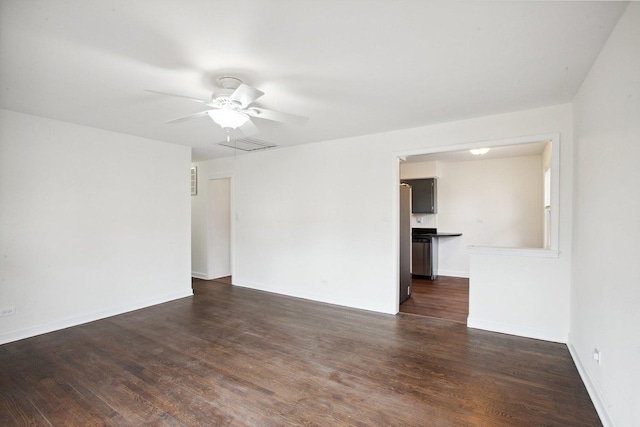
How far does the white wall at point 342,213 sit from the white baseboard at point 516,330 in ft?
0.35

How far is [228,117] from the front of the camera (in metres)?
2.57

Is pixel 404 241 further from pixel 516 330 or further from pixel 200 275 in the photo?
pixel 200 275

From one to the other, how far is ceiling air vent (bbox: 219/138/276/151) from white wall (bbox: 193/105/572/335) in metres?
0.26

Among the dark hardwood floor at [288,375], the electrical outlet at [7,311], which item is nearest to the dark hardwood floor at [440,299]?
the dark hardwood floor at [288,375]

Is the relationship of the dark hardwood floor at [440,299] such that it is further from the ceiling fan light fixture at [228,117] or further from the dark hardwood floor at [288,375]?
the ceiling fan light fixture at [228,117]

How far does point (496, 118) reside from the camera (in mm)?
3412

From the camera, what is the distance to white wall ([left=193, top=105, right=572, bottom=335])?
3271 millimetres

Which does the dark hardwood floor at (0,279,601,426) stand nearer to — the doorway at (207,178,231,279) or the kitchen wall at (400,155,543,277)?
the doorway at (207,178,231,279)

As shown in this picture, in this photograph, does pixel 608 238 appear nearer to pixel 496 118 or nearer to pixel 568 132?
pixel 568 132

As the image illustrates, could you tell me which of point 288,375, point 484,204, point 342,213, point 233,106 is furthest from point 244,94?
point 484,204

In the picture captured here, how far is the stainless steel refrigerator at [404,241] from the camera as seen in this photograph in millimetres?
4559

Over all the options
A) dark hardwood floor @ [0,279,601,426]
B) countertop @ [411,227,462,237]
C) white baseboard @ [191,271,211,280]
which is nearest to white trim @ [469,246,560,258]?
dark hardwood floor @ [0,279,601,426]

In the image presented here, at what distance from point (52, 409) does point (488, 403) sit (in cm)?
312

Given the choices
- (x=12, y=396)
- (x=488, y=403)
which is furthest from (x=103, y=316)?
(x=488, y=403)
